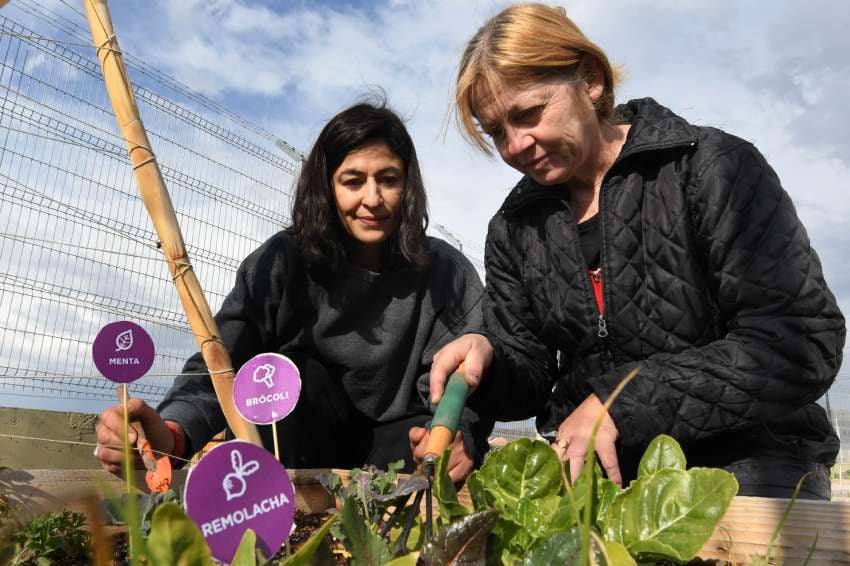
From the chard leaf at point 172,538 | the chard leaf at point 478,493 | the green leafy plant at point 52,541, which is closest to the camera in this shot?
the chard leaf at point 172,538

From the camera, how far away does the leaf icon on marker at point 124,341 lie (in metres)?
0.86

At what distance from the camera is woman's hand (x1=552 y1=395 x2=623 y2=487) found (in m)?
0.85

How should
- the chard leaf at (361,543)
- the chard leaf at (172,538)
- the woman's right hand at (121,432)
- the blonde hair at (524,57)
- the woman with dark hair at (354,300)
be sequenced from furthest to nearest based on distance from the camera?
1. the woman with dark hair at (354,300)
2. the blonde hair at (524,57)
3. the woman's right hand at (121,432)
4. the chard leaf at (361,543)
5. the chard leaf at (172,538)

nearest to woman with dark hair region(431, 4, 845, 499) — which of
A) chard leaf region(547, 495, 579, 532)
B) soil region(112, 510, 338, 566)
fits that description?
soil region(112, 510, 338, 566)

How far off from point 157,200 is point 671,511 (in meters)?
0.80

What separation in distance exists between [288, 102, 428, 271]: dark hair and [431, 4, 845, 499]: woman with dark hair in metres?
0.35

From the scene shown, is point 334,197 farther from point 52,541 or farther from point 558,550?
point 558,550

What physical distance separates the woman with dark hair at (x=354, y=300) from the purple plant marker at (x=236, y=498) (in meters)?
1.12

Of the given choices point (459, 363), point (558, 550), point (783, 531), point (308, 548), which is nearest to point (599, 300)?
point (459, 363)

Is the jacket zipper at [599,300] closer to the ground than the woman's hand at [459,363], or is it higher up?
higher up

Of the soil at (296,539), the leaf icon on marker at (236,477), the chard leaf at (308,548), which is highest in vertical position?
the leaf icon on marker at (236,477)

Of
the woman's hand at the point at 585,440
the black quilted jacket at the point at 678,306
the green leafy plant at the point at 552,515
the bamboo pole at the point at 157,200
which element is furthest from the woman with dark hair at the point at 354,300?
the green leafy plant at the point at 552,515

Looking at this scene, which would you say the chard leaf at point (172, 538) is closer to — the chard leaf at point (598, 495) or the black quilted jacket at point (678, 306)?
the chard leaf at point (598, 495)

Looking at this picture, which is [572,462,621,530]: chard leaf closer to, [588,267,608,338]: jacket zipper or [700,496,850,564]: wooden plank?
[700,496,850,564]: wooden plank
